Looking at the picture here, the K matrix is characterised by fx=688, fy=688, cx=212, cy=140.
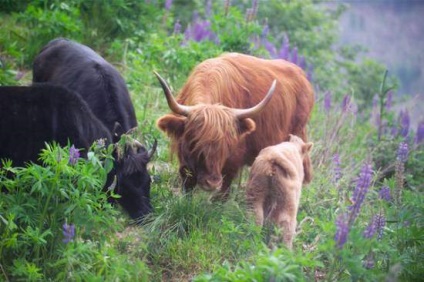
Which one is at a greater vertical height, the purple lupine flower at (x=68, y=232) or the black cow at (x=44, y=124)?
the black cow at (x=44, y=124)

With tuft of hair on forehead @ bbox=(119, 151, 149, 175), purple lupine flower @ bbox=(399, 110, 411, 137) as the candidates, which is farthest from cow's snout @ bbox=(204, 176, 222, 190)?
purple lupine flower @ bbox=(399, 110, 411, 137)

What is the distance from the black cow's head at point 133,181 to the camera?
650cm

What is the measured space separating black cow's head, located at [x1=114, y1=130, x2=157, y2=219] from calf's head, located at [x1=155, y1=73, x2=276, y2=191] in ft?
1.19

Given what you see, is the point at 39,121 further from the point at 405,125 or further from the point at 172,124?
the point at 405,125

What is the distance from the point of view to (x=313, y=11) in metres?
14.6

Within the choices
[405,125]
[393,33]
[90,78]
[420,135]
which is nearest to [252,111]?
[90,78]

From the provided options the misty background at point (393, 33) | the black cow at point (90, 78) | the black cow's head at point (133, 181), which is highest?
the black cow at point (90, 78)

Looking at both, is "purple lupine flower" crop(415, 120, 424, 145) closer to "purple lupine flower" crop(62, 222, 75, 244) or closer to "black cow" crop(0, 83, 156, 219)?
"black cow" crop(0, 83, 156, 219)

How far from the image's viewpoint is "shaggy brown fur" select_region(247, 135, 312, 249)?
598 cm

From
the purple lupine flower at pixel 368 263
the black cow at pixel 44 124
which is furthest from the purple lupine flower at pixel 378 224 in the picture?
the black cow at pixel 44 124

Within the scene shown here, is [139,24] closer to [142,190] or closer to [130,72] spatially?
[130,72]

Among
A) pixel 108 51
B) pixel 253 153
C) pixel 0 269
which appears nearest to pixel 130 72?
pixel 108 51

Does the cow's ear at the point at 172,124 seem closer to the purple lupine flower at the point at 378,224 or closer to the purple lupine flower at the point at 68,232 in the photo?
the purple lupine flower at the point at 68,232

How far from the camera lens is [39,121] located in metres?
6.01
